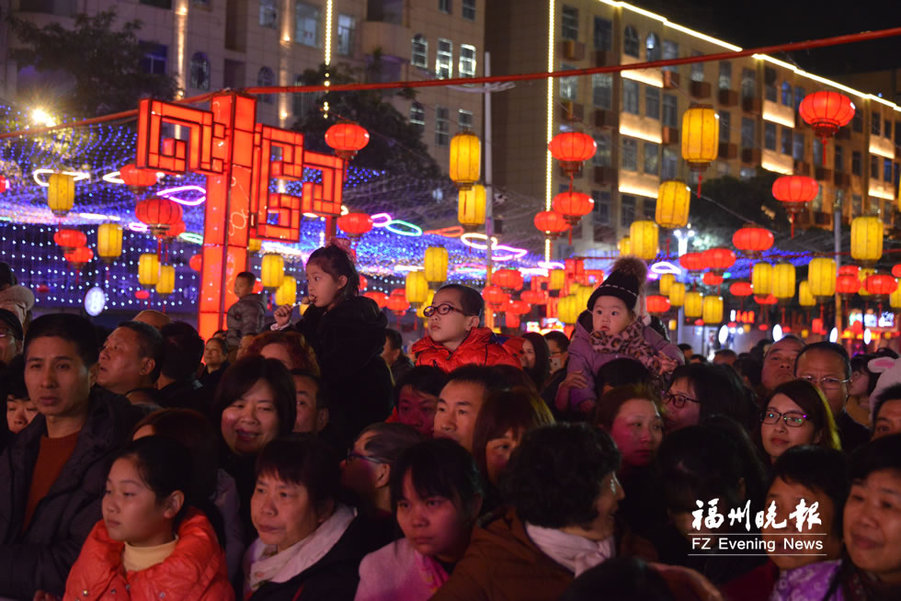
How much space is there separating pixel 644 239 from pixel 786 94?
Answer: 29.6 meters

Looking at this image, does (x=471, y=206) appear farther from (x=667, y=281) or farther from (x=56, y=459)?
(x=56, y=459)

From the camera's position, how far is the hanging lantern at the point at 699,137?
1225 cm

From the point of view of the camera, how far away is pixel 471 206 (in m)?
16.2

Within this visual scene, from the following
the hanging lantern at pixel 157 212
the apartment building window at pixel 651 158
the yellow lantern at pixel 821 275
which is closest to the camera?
the hanging lantern at pixel 157 212

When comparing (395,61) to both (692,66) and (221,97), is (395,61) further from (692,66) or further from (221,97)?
(221,97)

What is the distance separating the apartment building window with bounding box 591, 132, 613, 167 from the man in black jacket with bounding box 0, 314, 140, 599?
34.3m

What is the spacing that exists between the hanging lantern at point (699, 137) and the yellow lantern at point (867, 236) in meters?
6.66

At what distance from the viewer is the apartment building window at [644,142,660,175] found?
3894 centimetres

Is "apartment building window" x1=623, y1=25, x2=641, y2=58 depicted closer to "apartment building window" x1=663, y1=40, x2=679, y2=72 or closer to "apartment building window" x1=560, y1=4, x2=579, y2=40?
"apartment building window" x1=663, y1=40, x2=679, y2=72

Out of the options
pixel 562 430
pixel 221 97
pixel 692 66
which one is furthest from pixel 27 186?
pixel 692 66

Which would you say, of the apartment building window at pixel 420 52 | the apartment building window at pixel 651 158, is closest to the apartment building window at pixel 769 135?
the apartment building window at pixel 651 158

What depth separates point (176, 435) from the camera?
141 inches

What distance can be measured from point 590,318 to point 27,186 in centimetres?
1114

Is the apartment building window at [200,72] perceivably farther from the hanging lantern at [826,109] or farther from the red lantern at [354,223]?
the hanging lantern at [826,109]
